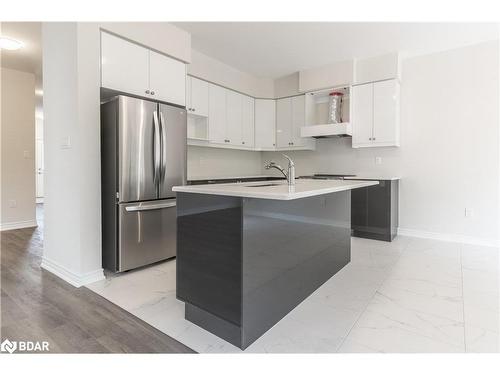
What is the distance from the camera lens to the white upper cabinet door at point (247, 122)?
4.88 meters

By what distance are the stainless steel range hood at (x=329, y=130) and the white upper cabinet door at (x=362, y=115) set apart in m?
0.13

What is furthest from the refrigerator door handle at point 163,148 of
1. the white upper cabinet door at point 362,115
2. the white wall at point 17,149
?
the white wall at point 17,149

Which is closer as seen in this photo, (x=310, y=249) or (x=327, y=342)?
(x=327, y=342)

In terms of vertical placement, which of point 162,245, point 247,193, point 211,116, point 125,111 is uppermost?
point 211,116

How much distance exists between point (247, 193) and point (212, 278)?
60cm

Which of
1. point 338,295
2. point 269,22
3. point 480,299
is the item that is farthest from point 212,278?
point 269,22

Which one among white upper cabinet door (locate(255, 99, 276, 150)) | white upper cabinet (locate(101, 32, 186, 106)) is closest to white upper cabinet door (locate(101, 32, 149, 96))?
white upper cabinet (locate(101, 32, 186, 106))

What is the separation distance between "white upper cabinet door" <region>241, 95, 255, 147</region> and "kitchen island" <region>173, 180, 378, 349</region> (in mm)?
2939

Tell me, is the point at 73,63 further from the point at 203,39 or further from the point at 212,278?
the point at 212,278

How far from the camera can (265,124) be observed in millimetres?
5152

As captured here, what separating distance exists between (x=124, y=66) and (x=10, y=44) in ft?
7.52

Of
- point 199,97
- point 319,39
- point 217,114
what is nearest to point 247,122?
point 217,114

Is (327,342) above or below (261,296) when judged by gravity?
below

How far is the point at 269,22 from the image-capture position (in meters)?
3.20
